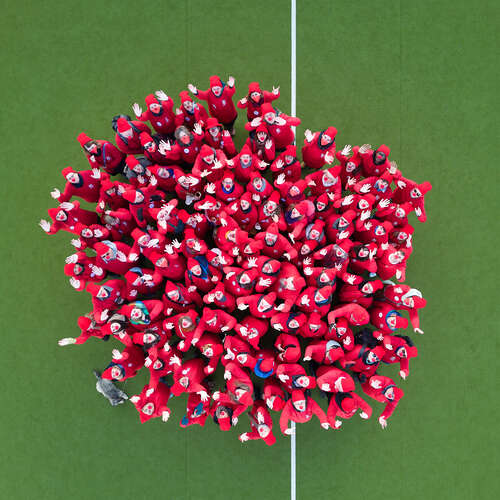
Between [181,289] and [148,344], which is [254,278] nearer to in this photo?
[181,289]

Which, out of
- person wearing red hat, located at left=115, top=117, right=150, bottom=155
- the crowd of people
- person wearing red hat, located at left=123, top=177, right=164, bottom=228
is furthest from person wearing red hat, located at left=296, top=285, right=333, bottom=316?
person wearing red hat, located at left=115, top=117, right=150, bottom=155

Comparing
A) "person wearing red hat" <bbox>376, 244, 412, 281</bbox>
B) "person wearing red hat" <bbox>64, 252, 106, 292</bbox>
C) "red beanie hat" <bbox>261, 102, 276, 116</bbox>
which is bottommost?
"person wearing red hat" <bbox>64, 252, 106, 292</bbox>

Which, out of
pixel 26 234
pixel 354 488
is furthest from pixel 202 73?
pixel 354 488

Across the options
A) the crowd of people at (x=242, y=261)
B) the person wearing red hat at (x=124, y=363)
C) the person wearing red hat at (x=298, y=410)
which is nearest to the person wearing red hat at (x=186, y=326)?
the crowd of people at (x=242, y=261)

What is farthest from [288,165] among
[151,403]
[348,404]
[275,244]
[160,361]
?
[151,403]

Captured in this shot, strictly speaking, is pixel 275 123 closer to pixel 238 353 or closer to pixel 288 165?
pixel 288 165

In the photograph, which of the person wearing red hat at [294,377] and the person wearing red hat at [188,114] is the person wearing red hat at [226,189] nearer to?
the person wearing red hat at [188,114]

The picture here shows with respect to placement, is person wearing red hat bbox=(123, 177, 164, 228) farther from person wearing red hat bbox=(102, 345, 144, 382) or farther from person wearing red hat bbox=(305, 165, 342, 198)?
person wearing red hat bbox=(305, 165, 342, 198)

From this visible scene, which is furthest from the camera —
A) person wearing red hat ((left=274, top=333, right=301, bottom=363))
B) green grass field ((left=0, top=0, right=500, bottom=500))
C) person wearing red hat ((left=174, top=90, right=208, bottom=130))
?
green grass field ((left=0, top=0, right=500, bottom=500))
